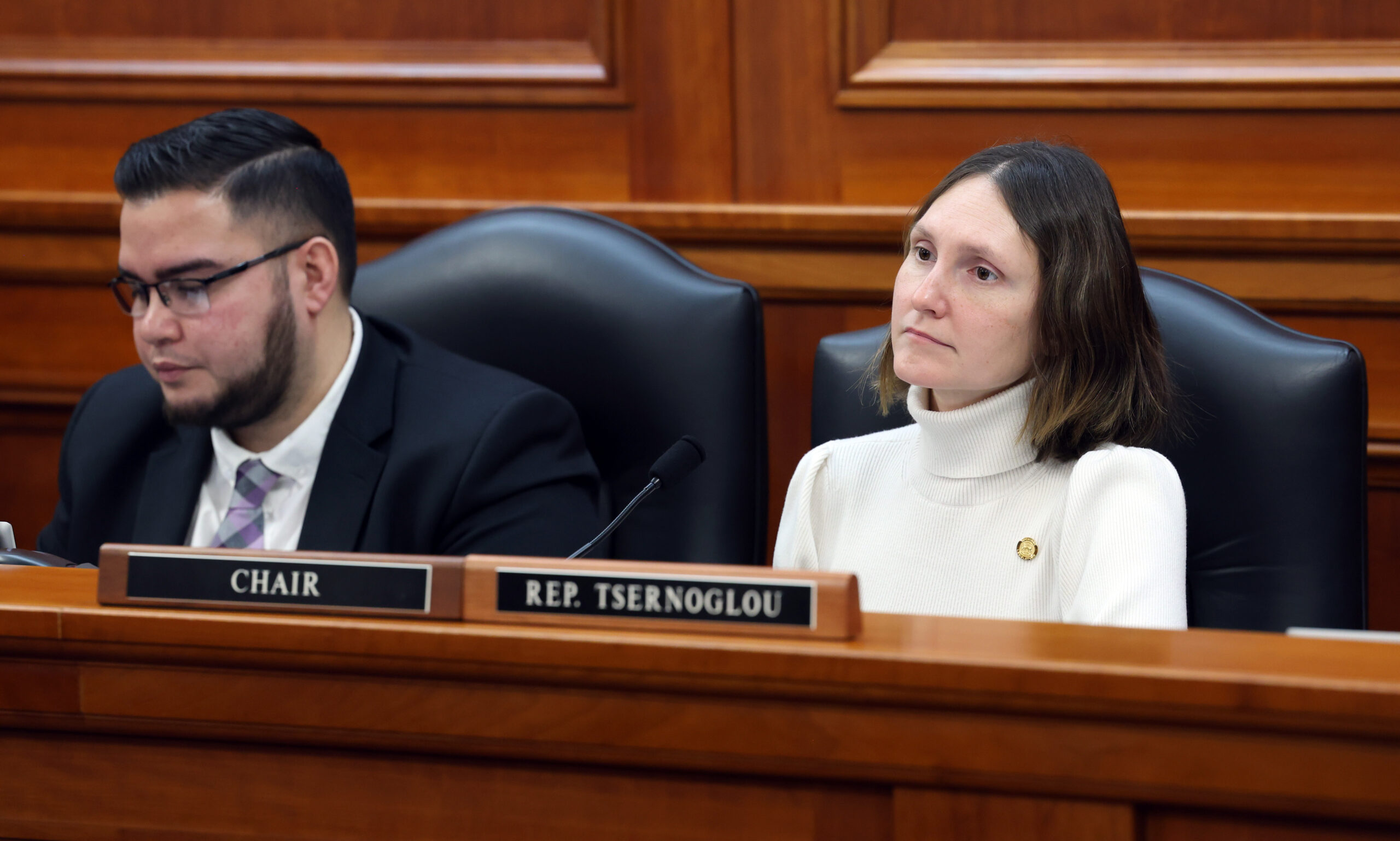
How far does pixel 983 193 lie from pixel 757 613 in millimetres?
669

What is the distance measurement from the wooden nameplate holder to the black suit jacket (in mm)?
692

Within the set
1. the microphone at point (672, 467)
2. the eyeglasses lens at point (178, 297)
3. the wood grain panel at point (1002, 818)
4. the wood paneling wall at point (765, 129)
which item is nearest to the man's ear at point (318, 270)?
the eyeglasses lens at point (178, 297)

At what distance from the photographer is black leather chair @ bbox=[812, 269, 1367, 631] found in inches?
50.1

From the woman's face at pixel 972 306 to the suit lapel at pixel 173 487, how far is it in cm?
88

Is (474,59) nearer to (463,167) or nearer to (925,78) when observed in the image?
(463,167)

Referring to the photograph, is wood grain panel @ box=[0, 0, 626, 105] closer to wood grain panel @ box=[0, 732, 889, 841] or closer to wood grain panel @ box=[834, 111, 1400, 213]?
wood grain panel @ box=[834, 111, 1400, 213]

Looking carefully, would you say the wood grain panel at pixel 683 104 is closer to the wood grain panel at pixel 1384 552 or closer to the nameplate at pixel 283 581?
the wood grain panel at pixel 1384 552

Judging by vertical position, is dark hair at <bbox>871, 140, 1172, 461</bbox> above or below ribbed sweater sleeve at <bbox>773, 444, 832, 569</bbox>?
above

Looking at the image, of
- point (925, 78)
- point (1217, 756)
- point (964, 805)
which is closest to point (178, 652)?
point (964, 805)

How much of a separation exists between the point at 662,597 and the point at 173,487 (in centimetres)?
109

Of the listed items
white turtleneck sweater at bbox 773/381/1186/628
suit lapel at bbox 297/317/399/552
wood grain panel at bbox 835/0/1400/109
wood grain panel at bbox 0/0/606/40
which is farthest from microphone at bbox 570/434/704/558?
wood grain panel at bbox 0/0/606/40

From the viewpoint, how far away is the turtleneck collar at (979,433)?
1221 mm

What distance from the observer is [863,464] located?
136 cm

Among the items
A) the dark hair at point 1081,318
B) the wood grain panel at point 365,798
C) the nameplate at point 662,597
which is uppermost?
the dark hair at point 1081,318
